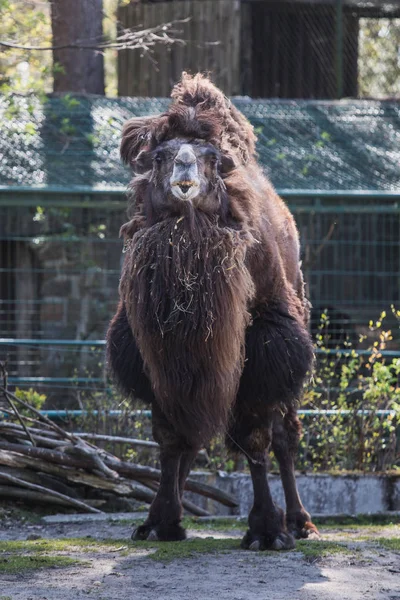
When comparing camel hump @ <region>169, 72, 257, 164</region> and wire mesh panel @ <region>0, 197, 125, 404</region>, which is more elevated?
camel hump @ <region>169, 72, 257, 164</region>

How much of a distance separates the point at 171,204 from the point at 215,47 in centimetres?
893

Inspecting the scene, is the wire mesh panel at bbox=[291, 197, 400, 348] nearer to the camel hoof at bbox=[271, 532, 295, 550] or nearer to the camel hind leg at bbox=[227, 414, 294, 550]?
the camel hind leg at bbox=[227, 414, 294, 550]

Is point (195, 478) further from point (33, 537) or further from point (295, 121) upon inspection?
point (295, 121)

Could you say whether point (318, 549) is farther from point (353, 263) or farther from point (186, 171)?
point (353, 263)

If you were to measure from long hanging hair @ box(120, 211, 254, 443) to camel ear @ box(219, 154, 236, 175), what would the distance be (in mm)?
390

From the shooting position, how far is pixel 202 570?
17.9ft

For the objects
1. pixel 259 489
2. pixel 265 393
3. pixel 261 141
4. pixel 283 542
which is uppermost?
pixel 261 141

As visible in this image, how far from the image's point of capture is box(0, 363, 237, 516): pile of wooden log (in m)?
7.52

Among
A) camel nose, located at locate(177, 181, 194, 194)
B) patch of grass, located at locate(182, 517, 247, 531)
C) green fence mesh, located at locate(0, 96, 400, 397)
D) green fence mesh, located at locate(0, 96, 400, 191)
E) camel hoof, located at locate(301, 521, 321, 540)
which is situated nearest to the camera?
camel nose, located at locate(177, 181, 194, 194)

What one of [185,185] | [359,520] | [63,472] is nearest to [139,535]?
[63,472]

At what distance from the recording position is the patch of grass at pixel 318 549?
5867 millimetres

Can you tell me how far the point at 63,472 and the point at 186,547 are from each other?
185cm

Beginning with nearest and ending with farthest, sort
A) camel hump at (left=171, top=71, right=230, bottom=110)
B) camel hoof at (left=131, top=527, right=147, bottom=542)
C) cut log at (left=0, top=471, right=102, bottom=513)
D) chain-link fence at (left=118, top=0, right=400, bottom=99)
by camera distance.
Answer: camel hump at (left=171, top=71, right=230, bottom=110) < camel hoof at (left=131, top=527, right=147, bottom=542) < cut log at (left=0, top=471, right=102, bottom=513) < chain-link fence at (left=118, top=0, right=400, bottom=99)

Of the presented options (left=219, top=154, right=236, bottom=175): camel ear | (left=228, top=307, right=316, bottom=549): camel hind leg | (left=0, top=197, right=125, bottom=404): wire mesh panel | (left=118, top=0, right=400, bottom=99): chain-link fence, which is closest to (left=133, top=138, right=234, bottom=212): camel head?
(left=219, top=154, right=236, bottom=175): camel ear
